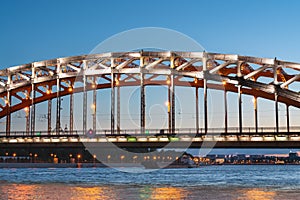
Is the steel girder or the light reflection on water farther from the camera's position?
the steel girder

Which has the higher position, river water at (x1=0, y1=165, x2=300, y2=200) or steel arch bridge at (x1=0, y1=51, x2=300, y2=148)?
steel arch bridge at (x1=0, y1=51, x2=300, y2=148)

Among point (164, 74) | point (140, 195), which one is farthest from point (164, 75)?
point (140, 195)

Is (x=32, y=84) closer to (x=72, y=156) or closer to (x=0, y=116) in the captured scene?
(x=0, y=116)

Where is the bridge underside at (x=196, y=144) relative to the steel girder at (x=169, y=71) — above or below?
below

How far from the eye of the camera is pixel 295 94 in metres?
52.2

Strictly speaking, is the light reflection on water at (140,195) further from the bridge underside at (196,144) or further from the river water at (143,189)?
the bridge underside at (196,144)

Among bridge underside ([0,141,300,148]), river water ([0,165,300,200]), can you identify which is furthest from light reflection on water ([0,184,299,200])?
bridge underside ([0,141,300,148])

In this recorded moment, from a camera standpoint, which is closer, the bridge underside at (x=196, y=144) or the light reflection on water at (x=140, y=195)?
the light reflection on water at (x=140, y=195)

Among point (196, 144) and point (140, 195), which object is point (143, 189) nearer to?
point (196, 144)

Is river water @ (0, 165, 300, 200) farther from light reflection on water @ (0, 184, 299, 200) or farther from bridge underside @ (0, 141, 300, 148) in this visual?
bridge underside @ (0, 141, 300, 148)

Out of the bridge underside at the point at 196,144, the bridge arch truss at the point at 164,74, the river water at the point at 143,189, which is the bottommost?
the river water at the point at 143,189

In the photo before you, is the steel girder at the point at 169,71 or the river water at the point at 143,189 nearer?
the river water at the point at 143,189

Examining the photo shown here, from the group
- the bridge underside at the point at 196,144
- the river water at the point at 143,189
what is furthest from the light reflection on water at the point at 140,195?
the bridge underside at the point at 196,144

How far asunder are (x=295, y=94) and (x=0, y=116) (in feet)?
126
